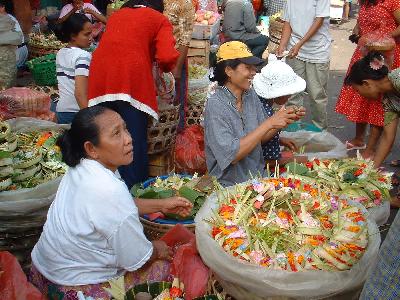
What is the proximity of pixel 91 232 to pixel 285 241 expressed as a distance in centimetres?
85

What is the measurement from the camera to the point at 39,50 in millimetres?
6844

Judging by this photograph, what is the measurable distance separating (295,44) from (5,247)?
337 cm

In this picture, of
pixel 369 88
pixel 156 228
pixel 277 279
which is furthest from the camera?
pixel 369 88

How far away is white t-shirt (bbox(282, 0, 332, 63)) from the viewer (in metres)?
5.27

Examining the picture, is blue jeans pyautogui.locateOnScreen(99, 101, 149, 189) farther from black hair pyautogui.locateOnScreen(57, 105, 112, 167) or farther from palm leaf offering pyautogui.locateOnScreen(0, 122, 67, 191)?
black hair pyautogui.locateOnScreen(57, 105, 112, 167)

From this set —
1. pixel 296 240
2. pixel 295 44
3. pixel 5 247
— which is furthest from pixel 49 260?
pixel 295 44

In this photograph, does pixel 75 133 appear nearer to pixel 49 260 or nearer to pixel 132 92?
pixel 49 260

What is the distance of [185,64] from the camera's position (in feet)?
15.9

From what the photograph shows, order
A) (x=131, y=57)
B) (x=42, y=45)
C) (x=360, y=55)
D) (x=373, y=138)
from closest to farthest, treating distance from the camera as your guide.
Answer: (x=131, y=57) → (x=373, y=138) → (x=360, y=55) → (x=42, y=45)

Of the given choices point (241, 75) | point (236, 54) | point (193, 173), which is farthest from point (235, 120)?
point (193, 173)

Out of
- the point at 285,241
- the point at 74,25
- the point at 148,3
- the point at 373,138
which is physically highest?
the point at 148,3

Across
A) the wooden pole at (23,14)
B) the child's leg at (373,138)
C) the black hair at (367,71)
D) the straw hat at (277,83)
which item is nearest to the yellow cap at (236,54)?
the straw hat at (277,83)

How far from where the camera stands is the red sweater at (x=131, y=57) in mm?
3734

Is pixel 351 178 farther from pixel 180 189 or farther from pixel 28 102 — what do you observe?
pixel 28 102
